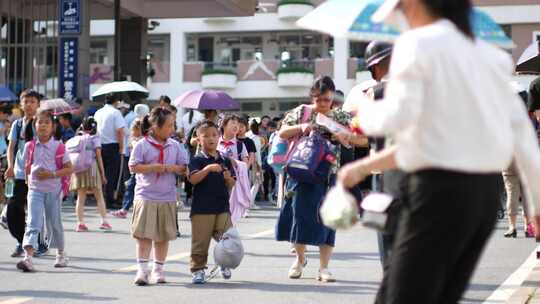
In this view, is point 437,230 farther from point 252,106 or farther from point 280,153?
point 252,106

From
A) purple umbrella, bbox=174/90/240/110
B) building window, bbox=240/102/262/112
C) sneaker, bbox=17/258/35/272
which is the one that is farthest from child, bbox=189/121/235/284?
building window, bbox=240/102/262/112

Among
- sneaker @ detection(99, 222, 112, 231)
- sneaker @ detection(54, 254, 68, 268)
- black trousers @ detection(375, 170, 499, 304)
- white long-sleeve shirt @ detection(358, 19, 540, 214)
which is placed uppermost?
white long-sleeve shirt @ detection(358, 19, 540, 214)

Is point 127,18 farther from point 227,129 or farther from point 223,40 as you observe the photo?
point 223,40

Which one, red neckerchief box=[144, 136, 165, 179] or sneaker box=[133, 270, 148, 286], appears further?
red neckerchief box=[144, 136, 165, 179]

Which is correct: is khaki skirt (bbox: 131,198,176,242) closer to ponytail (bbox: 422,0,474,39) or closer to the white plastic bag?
the white plastic bag

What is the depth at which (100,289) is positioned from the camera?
833 centimetres

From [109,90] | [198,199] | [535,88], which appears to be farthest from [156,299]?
[109,90]

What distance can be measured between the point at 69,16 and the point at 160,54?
99.9ft

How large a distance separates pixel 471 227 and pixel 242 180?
23.1 ft

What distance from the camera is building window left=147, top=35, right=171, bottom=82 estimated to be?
5088 centimetres

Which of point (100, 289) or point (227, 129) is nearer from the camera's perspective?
point (100, 289)

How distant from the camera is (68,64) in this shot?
22531 millimetres

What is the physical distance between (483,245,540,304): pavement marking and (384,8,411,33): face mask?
156 inches

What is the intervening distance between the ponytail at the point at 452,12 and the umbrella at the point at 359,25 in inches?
41.1
